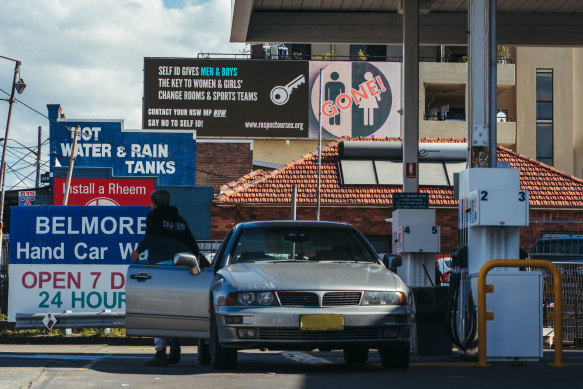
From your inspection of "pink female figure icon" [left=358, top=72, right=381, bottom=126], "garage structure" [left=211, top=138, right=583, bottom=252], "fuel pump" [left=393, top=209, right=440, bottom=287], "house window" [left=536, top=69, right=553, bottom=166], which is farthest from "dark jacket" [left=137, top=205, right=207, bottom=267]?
"house window" [left=536, top=69, right=553, bottom=166]

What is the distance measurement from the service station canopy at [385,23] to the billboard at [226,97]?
2958 cm

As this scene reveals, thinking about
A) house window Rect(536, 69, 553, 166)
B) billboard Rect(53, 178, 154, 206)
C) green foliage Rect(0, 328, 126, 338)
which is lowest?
green foliage Rect(0, 328, 126, 338)

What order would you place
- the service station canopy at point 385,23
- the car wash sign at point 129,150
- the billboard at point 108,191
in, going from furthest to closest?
the car wash sign at point 129,150, the billboard at point 108,191, the service station canopy at point 385,23

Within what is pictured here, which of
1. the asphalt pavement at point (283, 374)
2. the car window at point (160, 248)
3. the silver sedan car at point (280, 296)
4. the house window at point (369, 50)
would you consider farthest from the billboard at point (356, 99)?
the silver sedan car at point (280, 296)

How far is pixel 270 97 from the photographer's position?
49.9 metres

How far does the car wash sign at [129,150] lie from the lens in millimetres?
39156

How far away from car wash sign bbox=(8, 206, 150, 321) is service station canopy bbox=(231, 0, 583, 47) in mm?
4233

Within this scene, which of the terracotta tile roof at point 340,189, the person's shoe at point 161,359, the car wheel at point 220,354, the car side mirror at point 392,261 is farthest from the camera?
the terracotta tile roof at point 340,189

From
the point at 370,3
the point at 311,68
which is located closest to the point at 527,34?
the point at 370,3

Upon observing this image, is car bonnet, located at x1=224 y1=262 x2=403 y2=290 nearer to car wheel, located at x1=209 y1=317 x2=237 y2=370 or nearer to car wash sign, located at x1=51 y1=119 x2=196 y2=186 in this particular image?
car wheel, located at x1=209 y1=317 x2=237 y2=370

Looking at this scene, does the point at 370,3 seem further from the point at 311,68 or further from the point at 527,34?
the point at 311,68

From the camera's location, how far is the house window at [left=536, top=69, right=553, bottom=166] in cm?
5162

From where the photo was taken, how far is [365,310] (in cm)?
945

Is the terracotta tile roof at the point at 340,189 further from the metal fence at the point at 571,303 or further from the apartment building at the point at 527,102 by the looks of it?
the metal fence at the point at 571,303
